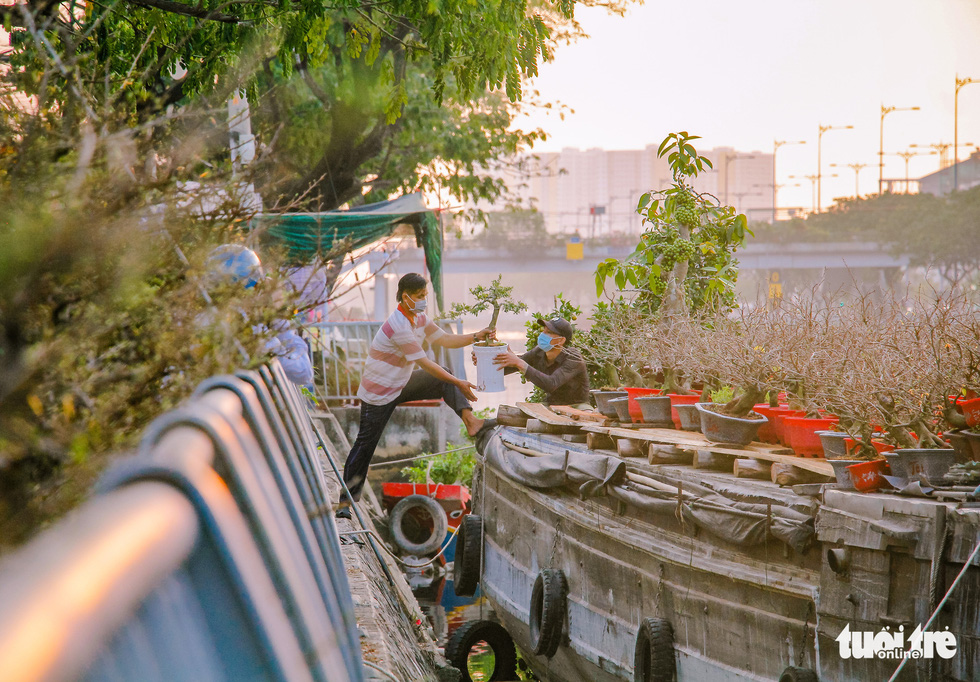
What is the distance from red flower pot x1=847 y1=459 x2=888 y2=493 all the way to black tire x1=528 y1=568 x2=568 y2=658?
3234 millimetres

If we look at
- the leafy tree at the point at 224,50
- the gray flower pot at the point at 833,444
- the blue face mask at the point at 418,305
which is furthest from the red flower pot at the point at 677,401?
the leafy tree at the point at 224,50

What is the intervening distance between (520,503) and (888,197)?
4109cm

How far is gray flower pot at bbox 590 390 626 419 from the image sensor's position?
826cm

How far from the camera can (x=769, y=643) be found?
5441 millimetres

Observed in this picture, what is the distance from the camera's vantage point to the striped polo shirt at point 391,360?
24.2ft

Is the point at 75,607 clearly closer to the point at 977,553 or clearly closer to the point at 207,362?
the point at 207,362

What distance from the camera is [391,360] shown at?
24.5 feet

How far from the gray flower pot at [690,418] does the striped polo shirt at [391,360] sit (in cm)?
216

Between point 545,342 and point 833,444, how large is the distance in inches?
144

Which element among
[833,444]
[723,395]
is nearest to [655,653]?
[833,444]

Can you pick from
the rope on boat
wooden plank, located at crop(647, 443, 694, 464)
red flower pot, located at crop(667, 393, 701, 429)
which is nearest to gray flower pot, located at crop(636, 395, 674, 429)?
red flower pot, located at crop(667, 393, 701, 429)

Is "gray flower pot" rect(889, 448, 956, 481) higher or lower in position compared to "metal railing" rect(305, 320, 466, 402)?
higher

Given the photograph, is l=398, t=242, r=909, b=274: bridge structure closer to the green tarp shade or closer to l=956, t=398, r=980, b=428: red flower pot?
the green tarp shade

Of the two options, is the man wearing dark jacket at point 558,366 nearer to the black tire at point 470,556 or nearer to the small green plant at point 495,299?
the small green plant at point 495,299
